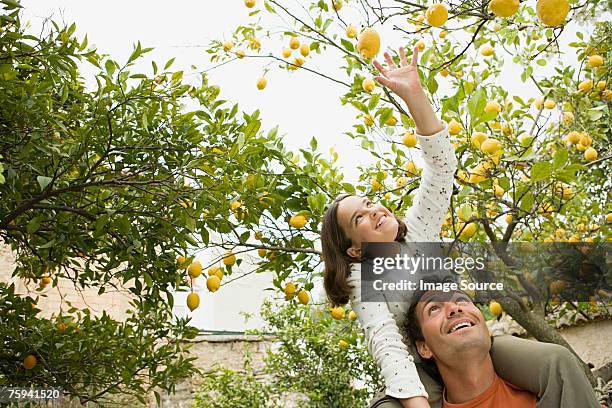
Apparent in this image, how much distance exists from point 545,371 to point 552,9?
66 centimetres

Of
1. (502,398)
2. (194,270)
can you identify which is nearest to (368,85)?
(194,270)

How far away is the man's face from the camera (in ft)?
3.65

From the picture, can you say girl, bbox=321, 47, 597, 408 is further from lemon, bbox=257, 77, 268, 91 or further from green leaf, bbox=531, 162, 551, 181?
lemon, bbox=257, 77, 268, 91

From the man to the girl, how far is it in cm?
3

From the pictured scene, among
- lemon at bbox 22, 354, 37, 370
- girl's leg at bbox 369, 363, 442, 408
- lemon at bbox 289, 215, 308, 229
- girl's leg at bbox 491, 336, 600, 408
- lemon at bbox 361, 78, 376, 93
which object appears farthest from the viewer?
lemon at bbox 22, 354, 37, 370

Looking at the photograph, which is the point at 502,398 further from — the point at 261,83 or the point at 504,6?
the point at 261,83

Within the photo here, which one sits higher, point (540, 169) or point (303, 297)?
point (540, 169)

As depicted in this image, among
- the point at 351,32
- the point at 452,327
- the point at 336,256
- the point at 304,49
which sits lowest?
the point at 452,327

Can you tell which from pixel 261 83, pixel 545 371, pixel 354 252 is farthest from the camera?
pixel 261 83

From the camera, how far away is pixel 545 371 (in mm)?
1037

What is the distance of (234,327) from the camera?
22.1 ft

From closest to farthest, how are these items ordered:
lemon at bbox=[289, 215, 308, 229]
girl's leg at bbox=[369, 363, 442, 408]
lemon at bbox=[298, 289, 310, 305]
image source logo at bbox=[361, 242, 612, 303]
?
girl's leg at bbox=[369, 363, 442, 408] < image source logo at bbox=[361, 242, 612, 303] < lemon at bbox=[289, 215, 308, 229] < lemon at bbox=[298, 289, 310, 305]

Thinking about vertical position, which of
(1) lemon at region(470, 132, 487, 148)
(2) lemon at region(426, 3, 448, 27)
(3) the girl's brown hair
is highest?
(2) lemon at region(426, 3, 448, 27)

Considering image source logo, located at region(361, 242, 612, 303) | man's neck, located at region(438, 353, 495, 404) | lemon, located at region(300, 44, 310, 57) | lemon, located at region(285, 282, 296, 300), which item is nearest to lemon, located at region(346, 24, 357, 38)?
lemon, located at region(300, 44, 310, 57)
